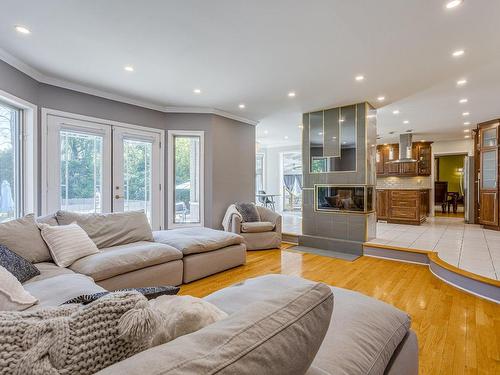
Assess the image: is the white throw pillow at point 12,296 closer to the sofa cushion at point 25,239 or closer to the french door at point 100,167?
the sofa cushion at point 25,239

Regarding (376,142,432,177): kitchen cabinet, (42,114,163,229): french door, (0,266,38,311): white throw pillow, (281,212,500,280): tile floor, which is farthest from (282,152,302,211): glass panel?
(0,266,38,311): white throw pillow

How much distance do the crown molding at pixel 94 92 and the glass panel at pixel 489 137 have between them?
211 inches

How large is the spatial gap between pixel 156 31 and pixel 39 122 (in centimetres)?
233

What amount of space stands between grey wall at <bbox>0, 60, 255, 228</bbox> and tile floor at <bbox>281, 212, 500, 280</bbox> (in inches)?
63.8

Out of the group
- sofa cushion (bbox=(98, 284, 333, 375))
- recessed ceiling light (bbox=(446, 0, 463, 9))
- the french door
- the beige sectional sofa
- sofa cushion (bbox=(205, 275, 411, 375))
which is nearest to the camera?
sofa cushion (bbox=(98, 284, 333, 375))

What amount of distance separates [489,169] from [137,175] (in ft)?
25.2

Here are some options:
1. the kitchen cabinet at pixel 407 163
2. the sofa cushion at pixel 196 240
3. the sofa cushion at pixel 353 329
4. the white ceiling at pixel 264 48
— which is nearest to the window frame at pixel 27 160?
the white ceiling at pixel 264 48

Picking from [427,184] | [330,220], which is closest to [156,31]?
[330,220]

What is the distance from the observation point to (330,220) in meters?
5.16

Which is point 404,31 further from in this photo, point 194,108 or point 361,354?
point 194,108

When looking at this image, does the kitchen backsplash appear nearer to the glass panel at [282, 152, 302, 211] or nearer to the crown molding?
the glass panel at [282, 152, 302, 211]

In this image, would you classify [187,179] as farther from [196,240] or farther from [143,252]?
[143,252]

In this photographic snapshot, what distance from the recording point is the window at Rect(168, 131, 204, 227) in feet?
17.3

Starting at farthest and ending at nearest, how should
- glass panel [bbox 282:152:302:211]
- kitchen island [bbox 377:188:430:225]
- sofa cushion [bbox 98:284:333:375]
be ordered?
glass panel [bbox 282:152:302:211]
kitchen island [bbox 377:188:430:225]
sofa cushion [bbox 98:284:333:375]
